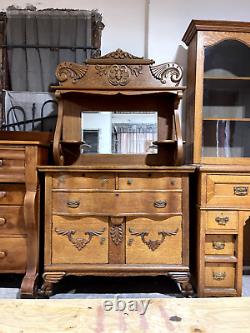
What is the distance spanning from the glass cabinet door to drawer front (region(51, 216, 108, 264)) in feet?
3.04

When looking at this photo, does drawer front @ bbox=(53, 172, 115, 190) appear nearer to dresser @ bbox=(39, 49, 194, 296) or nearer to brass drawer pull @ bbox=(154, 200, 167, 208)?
dresser @ bbox=(39, 49, 194, 296)

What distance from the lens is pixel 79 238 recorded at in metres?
1.84

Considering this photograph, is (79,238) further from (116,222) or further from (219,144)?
(219,144)

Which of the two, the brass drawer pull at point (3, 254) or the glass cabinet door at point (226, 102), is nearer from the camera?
the brass drawer pull at point (3, 254)

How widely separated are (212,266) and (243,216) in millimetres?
360

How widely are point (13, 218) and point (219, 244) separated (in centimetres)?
128

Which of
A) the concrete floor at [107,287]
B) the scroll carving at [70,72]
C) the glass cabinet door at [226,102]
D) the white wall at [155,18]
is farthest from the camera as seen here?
the white wall at [155,18]

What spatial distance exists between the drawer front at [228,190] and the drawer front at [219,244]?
0.67 feet

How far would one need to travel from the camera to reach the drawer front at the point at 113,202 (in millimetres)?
1834

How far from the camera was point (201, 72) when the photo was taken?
6.88 feet

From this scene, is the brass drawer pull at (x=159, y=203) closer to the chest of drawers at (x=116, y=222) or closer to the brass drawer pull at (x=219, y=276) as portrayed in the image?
the chest of drawers at (x=116, y=222)

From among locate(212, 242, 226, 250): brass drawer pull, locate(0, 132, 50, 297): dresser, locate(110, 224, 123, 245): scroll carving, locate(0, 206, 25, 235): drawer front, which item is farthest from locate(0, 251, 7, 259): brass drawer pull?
locate(212, 242, 226, 250): brass drawer pull

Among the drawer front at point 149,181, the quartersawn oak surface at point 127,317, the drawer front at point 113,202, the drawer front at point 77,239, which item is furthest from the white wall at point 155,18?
the quartersawn oak surface at point 127,317

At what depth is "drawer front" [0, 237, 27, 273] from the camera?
1871mm
